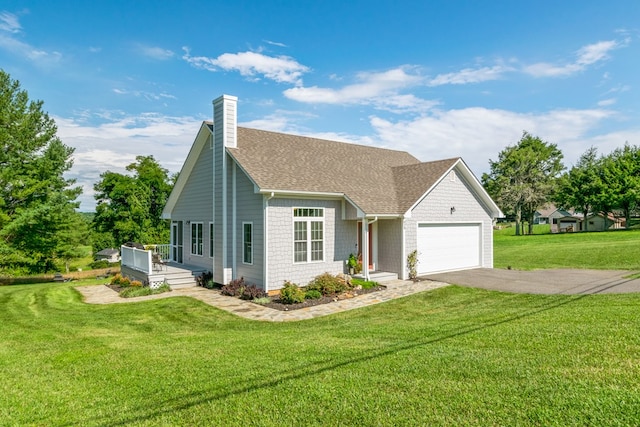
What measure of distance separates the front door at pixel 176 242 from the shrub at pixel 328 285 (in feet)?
31.2

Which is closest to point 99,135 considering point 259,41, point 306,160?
point 259,41

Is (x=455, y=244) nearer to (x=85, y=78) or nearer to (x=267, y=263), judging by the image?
(x=267, y=263)

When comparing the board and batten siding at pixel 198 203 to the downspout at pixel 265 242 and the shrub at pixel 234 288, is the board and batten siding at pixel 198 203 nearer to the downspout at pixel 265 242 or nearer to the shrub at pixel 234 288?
the shrub at pixel 234 288

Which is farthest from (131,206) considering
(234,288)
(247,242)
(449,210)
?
(449,210)

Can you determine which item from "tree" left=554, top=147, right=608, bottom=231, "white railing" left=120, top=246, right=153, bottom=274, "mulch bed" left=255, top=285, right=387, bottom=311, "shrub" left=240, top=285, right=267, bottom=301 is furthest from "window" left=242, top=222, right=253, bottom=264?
"tree" left=554, top=147, right=608, bottom=231

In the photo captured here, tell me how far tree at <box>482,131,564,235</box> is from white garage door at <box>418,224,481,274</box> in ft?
140

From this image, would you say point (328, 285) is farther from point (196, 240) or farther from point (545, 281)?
point (545, 281)

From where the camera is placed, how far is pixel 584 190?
54750 millimetres

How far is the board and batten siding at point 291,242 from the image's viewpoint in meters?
13.5

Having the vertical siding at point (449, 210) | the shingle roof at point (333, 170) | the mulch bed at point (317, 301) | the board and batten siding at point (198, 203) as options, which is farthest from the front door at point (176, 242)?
the vertical siding at point (449, 210)

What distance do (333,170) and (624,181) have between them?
53.1m

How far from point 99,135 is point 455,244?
2818 centimetres

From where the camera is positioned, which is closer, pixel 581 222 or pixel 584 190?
pixel 584 190

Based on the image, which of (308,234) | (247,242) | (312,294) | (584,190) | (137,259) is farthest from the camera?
(584,190)
